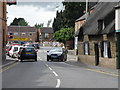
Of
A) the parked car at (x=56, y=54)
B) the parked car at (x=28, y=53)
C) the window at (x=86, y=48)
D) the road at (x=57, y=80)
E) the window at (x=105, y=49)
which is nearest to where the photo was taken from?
the road at (x=57, y=80)

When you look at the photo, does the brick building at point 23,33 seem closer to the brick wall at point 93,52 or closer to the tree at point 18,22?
the tree at point 18,22

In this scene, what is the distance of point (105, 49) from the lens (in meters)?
27.3

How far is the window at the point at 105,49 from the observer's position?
25667mm

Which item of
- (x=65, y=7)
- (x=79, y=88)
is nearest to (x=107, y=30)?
(x=79, y=88)

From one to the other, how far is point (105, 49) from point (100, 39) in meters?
1.62

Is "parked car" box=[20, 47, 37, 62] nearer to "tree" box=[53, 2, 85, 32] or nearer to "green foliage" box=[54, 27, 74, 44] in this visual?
"tree" box=[53, 2, 85, 32]

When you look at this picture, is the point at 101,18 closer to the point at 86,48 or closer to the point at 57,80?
the point at 86,48

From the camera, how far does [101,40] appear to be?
1112 inches

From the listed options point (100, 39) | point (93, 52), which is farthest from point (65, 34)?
point (100, 39)

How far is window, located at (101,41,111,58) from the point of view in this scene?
25.7 metres

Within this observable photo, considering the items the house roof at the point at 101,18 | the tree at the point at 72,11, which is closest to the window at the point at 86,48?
the house roof at the point at 101,18

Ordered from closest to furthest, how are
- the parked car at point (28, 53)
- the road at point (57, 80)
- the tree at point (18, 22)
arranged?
the road at point (57, 80) → the parked car at point (28, 53) → the tree at point (18, 22)

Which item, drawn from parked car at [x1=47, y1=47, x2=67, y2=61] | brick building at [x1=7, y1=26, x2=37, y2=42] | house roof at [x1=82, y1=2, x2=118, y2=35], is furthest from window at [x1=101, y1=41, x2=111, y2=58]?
brick building at [x1=7, y1=26, x2=37, y2=42]

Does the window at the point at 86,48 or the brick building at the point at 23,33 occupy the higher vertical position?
the brick building at the point at 23,33
